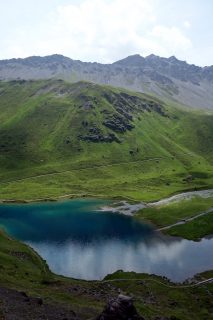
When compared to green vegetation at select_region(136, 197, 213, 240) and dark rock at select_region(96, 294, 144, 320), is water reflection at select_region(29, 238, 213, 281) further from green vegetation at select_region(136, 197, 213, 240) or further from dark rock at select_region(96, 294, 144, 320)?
dark rock at select_region(96, 294, 144, 320)

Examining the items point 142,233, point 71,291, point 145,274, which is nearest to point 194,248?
point 142,233

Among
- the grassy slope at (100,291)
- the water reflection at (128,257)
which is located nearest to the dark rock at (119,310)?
the grassy slope at (100,291)

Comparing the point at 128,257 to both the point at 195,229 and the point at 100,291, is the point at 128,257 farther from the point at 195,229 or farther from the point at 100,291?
the point at 195,229

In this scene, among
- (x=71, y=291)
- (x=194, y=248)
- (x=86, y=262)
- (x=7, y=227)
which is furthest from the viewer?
(x=7, y=227)

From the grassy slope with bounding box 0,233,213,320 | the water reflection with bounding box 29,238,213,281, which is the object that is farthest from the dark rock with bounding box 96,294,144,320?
the water reflection with bounding box 29,238,213,281

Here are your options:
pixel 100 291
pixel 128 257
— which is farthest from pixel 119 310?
pixel 128 257

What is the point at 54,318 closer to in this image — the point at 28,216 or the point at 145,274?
the point at 145,274

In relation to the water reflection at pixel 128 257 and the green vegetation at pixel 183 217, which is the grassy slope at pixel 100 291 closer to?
the water reflection at pixel 128 257
